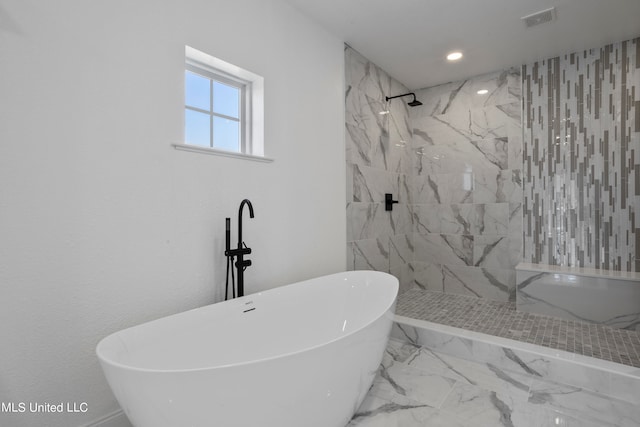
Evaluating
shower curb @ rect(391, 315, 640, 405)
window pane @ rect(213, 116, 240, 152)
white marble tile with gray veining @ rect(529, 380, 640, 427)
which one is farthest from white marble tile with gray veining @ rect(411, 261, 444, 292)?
window pane @ rect(213, 116, 240, 152)

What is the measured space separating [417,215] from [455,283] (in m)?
0.90

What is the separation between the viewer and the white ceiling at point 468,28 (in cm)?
237

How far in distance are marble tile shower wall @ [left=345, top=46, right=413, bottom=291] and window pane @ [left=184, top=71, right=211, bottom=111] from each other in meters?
1.28

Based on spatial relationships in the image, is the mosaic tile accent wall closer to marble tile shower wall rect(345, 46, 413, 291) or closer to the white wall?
marble tile shower wall rect(345, 46, 413, 291)

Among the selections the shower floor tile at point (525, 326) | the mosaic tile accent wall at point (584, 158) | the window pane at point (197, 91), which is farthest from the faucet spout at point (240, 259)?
the mosaic tile accent wall at point (584, 158)

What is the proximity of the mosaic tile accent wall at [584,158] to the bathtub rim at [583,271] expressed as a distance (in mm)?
87

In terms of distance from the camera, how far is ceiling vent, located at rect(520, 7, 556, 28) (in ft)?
7.93

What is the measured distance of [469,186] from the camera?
364cm

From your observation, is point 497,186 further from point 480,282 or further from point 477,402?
point 477,402

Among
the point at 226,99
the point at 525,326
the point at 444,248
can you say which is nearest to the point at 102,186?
the point at 226,99

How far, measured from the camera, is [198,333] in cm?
149

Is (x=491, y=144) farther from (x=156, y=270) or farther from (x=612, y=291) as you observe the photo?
(x=156, y=270)

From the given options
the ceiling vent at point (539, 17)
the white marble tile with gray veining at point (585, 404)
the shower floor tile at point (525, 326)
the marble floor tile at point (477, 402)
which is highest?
the ceiling vent at point (539, 17)

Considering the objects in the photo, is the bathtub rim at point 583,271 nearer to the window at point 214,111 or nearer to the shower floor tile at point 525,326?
the shower floor tile at point 525,326
